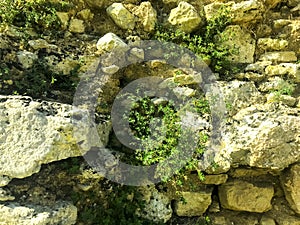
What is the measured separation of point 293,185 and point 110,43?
273 cm

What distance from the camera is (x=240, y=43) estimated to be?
4242 millimetres

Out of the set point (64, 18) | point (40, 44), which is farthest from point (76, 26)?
point (40, 44)

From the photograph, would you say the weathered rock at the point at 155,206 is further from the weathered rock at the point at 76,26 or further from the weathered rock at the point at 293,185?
the weathered rock at the point at 76,26

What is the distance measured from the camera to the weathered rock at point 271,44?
4156 mm

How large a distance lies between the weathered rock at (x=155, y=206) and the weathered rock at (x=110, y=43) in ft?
5.69

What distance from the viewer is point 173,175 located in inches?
142

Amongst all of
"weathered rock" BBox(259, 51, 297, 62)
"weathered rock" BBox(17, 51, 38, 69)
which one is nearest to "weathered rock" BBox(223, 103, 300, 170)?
"weathered rock" BBox(259, 51, 297, 62)

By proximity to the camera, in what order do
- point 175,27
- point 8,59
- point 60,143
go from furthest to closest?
1. point 175,27
2. point 8,59
3. point 60,143

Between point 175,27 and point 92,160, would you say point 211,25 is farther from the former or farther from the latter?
point 92,160

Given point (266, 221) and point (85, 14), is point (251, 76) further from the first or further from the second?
point (85, 14)

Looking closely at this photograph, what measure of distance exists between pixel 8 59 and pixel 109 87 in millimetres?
1207

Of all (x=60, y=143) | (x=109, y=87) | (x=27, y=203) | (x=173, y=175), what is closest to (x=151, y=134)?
(x=173, y=175)

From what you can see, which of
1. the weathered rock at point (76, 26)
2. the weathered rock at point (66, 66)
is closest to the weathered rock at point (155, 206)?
the weathered rock at point (66, 66)

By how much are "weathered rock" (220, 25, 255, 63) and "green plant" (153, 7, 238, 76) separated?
0.22 feet
